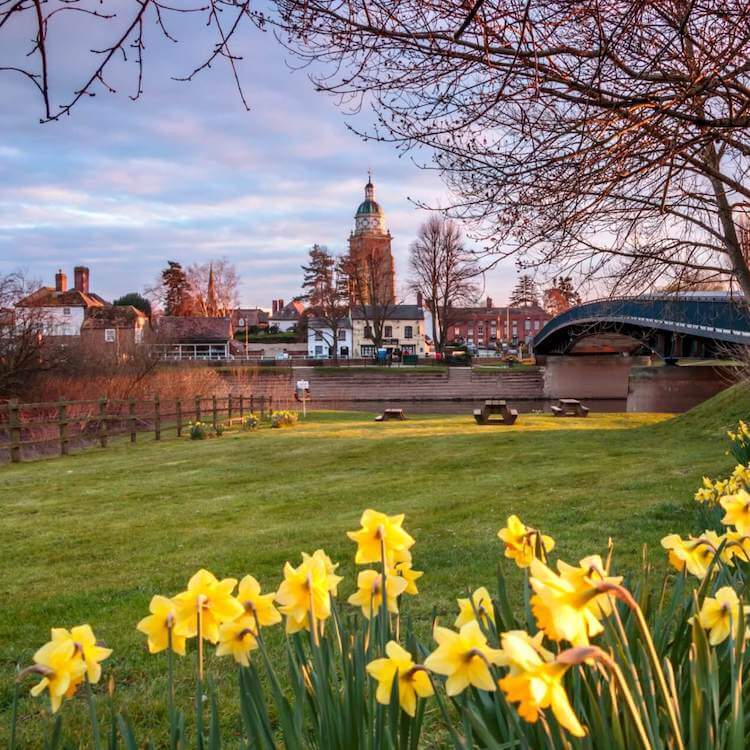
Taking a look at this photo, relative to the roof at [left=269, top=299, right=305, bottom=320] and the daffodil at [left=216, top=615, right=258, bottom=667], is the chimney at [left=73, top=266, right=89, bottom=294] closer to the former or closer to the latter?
the roof at [left=269, top=299, right=305, bottom=320]

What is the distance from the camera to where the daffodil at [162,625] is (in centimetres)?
154

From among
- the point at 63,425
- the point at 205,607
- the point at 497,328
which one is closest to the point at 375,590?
the point at 205,607

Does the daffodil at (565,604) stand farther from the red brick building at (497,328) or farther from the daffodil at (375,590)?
the red brick building at (497,328)

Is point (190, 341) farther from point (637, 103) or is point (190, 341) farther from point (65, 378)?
point (637, 103)

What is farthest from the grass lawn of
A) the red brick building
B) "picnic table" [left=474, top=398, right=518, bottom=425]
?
the red brick building

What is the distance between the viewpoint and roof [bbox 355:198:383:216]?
11356cm

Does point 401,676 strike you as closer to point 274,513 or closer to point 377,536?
point 377,536

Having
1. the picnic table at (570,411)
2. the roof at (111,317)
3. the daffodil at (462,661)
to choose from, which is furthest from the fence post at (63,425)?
the roof at (111,317)

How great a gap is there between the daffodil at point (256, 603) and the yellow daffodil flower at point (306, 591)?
0.11 ft

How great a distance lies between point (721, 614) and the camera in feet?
5.62

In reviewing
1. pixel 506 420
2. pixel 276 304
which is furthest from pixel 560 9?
pixel 276 304

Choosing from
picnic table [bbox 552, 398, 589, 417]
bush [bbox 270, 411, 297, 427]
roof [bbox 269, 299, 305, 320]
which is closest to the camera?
bush [bbox 270, 411, 297, 427]

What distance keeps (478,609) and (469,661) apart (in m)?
0.58

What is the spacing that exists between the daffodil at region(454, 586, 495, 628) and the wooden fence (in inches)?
572
